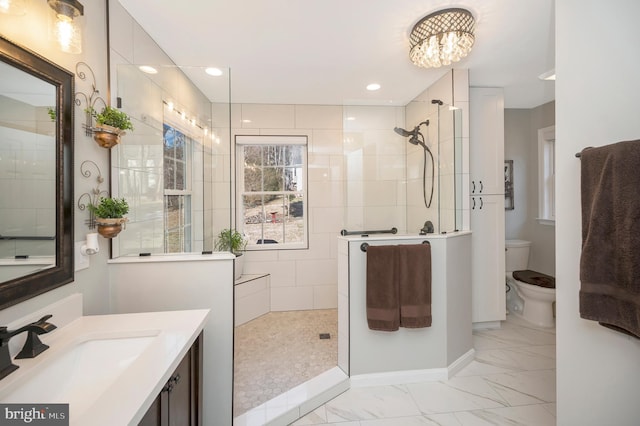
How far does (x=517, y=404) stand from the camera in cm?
182

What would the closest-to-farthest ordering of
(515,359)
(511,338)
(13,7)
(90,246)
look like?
(13,7) < (90,246) < (515,359) < (511,338)

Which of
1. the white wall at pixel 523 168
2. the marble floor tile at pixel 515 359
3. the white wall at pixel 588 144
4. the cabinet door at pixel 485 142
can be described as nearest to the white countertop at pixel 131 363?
the white wall at pixel 588 144

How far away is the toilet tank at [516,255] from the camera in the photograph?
3.21 metres

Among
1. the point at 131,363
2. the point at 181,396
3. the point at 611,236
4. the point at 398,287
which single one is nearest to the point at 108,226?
the point at 131,363

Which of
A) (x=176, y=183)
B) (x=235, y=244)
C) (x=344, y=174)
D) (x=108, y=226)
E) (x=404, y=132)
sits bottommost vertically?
(x=235, y=244)

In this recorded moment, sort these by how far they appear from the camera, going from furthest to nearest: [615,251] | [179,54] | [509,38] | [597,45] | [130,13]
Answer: [179,54]
[509,38]
[130,13]
[597,45]
[615,251]

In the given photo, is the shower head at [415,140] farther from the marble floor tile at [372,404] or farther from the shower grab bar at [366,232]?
the marble floor tile at [372,404]

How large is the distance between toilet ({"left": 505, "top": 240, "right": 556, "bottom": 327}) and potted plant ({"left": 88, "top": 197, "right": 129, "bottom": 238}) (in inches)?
144

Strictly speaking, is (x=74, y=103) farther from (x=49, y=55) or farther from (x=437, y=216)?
(x=437, y=216)

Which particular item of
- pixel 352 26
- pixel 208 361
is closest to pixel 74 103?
pixel 208 361

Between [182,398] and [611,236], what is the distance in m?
1.78

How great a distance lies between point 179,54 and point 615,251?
2.96 m

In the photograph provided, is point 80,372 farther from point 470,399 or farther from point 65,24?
point 470,399

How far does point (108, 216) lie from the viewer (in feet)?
4.36
